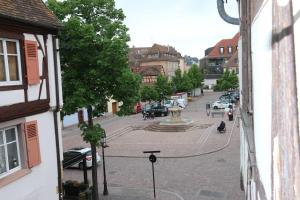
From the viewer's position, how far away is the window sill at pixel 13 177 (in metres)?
10.4

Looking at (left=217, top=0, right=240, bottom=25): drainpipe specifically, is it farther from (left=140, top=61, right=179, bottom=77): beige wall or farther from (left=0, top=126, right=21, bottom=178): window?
(left=140, top=61, right=179, bottom=77): beige wall

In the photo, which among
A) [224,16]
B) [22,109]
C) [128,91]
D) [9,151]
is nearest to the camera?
[9,151]

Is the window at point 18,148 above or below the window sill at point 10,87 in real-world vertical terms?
below

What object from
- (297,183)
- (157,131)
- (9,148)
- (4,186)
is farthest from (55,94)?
(157,131)

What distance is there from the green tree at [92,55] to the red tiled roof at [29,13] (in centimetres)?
359

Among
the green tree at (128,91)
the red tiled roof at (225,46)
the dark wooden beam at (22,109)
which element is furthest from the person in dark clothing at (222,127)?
the red tiled roof at (225,46)

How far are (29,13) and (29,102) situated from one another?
2.67 m

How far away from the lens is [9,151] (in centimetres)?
1102

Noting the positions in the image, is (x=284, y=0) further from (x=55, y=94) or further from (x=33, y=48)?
(x=55, y=94)

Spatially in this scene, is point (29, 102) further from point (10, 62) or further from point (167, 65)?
point (167, 65)

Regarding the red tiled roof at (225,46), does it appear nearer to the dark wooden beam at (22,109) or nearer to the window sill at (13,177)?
the dark wooden beam at (22,109)

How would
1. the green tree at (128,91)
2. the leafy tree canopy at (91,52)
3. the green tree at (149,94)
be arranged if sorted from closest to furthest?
1. the leafy tree canopy at (91,52)
2. the green tree at (128,91)
3. the green tree at (149,94)

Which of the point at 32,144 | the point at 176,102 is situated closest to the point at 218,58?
the point at 176,102

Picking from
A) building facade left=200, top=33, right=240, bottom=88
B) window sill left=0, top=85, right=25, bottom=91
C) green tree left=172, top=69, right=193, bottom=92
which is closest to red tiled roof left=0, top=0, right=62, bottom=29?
window sill left=0, top=85, right=25, bottom=91
